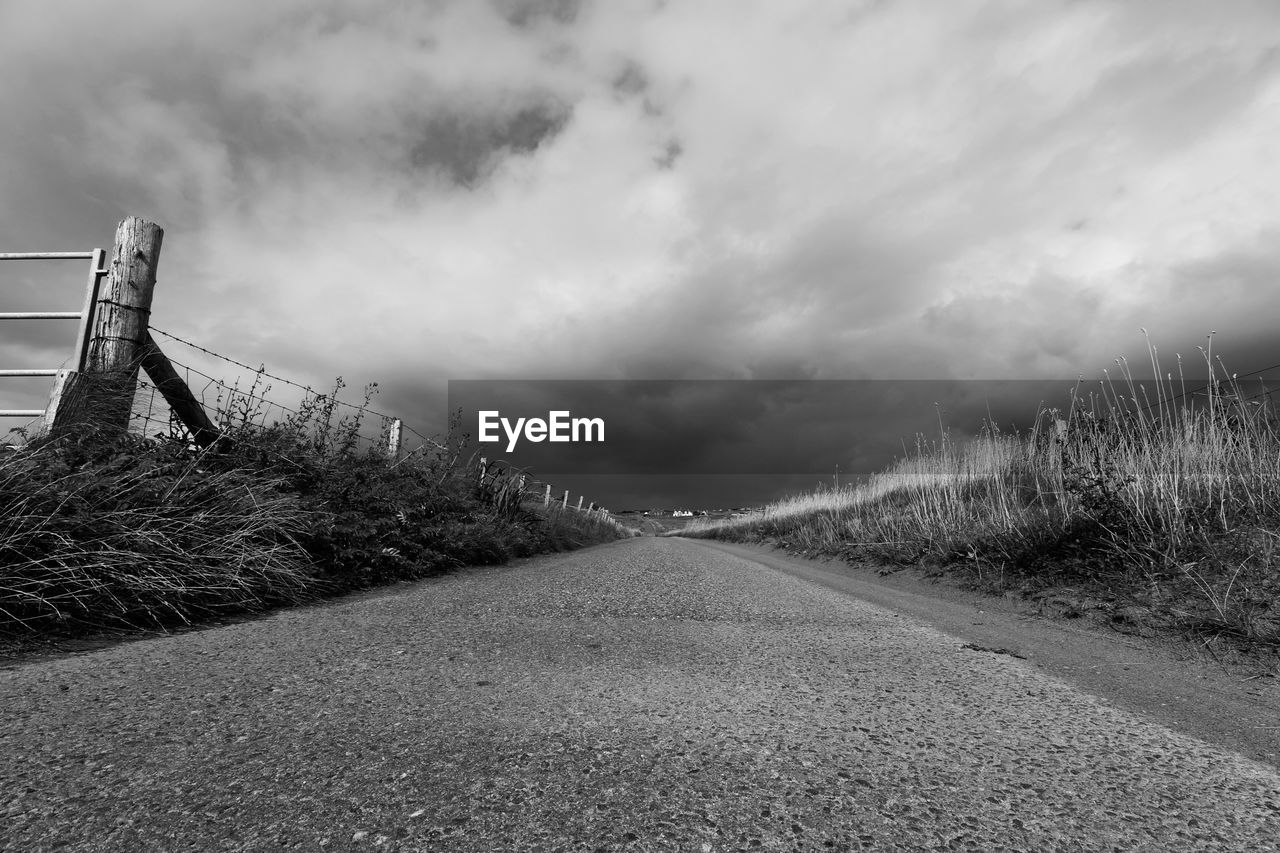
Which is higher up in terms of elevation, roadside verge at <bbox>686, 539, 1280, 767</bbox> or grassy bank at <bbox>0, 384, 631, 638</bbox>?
grassy bank at <bbox>0, 384, 631, 638</bbox>

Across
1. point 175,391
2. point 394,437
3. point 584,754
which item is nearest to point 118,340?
point 175,391

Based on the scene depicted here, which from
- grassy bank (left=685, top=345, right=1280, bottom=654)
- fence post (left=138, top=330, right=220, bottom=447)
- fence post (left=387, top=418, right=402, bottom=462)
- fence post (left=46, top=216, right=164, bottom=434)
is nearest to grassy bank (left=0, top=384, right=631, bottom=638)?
fence post (left=138, top=330, right=220, bottom=447)

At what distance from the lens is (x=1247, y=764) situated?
5.35ft

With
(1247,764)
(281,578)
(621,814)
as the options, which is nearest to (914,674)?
(1247,764)

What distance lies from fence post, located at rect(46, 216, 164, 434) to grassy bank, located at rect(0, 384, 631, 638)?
358 mm

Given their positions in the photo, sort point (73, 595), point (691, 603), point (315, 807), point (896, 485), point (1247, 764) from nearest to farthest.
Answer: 1. point (315, 807)
2. point (1247, 764)
3. point (73, 595)
4. point (691, 603)
5. point (896, 485)

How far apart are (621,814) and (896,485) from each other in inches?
533

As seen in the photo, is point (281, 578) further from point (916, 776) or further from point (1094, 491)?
point (1094, 491)

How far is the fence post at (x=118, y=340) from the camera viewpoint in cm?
421

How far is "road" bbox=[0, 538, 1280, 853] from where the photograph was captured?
3.83 ft

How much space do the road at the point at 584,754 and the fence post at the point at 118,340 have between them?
2.58 metres

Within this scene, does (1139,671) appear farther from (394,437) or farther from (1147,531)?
(394,437)

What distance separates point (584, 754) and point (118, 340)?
5035mm

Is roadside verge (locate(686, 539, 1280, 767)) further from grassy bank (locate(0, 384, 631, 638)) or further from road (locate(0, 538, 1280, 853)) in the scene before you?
grassy bank (locate(0, 384, 631, 638))
